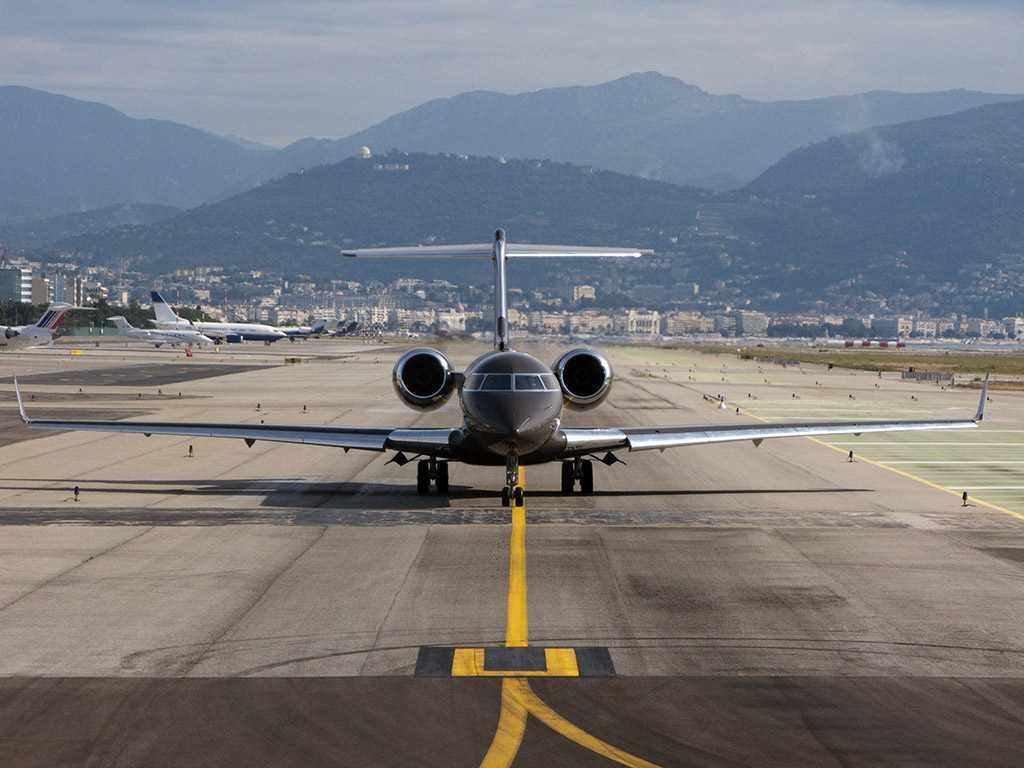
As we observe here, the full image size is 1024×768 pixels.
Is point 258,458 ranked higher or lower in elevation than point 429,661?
lower

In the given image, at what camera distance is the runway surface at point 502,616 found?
9281mm

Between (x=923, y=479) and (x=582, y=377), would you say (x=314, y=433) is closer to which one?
(x=582, y=377)

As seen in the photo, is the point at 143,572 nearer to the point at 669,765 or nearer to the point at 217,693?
the point at 217,693

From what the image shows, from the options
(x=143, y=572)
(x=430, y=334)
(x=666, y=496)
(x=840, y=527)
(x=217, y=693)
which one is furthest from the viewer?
(x=430, y=334)

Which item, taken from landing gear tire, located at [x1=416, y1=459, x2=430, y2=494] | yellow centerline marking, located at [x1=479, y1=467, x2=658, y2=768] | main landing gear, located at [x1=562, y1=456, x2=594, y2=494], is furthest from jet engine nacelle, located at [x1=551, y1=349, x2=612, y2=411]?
yellow centerline marking, located at [x1=479, y1=467, x2=658, y2=768]

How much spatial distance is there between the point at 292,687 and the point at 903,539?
1224 centimetres

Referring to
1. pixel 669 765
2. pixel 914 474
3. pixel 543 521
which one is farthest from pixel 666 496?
pixel 669 765

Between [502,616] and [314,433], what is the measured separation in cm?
1101

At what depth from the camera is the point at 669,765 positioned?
8.63 m

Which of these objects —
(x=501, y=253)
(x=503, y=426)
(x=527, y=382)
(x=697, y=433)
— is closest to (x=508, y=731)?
(x=503, y=426)

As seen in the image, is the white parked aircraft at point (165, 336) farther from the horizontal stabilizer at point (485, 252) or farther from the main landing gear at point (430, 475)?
the main landing gear at point (430, 475)

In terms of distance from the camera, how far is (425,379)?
23.5m

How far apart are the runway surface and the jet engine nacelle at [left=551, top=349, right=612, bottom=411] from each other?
2.17 metres

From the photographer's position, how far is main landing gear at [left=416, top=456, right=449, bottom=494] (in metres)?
24.1
